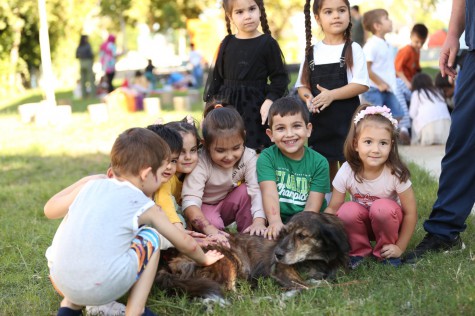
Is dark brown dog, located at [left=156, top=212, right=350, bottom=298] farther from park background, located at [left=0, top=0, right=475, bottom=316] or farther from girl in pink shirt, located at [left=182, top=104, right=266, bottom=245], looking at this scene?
girl in pink shirt, located at [left=182, top=104, right=266, bottom=245]

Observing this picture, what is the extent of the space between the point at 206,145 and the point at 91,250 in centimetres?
168

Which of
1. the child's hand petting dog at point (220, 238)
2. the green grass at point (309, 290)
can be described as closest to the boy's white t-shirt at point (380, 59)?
the green grass at point (309, 290)

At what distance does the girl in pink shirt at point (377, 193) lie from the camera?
428cm

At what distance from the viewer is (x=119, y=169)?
131 inches

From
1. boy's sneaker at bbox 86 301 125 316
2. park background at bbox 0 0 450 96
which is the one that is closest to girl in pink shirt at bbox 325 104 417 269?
boy's sneaker at bbox 86 301 125 316

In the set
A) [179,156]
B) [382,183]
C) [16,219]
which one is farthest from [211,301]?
[16,219]

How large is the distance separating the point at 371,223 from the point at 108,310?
6.04ft

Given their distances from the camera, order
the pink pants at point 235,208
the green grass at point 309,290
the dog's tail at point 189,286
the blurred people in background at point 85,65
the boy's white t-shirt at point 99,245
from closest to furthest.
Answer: the boy's white t-shirt at point 99,245, the green grass at point 309,290, the dog's tail at point 189,286, the pink pants at point 235,208, the blurred people in background at point 85,65

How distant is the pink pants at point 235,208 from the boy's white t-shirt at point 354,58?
4.21 feet

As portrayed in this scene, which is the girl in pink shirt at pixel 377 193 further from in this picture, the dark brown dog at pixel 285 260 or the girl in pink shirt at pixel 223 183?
the girl in pink shirt at pixel 223 183

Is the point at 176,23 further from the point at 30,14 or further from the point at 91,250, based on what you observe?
the point at 91,250

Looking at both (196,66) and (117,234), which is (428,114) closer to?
(117,234)

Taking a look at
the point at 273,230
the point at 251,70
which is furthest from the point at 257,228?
the point at 251,70

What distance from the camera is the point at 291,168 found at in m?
4.74
